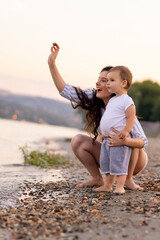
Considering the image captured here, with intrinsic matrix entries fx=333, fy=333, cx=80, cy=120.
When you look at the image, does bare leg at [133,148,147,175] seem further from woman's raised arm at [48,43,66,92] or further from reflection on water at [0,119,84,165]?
reflection on water at [0,119,84,165]

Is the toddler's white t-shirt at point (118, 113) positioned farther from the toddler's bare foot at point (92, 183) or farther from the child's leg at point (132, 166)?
the toddler's bare foot at point (92, 183)

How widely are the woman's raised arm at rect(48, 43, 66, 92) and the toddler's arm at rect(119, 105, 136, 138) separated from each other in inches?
39.3

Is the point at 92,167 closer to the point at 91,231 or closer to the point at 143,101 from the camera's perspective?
the point at 91,231

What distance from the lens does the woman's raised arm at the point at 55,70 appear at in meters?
4.40

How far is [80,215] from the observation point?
3365 mm

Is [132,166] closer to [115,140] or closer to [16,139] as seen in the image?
[115,140]

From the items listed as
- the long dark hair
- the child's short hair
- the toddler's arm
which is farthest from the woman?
the child's short hair

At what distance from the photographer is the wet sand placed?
2.89 meters

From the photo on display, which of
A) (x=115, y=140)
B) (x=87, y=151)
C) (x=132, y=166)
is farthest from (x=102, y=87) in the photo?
(x=132, y=166)

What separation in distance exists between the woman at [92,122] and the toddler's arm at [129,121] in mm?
238

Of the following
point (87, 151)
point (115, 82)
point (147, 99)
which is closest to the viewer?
point (115, 82)

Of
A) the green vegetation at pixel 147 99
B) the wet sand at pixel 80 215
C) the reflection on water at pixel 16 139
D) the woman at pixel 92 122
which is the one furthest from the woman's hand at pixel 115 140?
the green vegetation at pixel 147 99

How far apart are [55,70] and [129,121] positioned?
3.96ft

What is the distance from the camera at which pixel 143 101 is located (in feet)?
148
